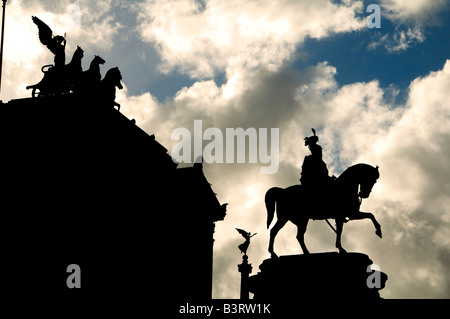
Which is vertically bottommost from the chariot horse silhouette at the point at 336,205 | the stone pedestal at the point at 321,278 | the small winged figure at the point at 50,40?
the stone pedestal at the point at 321,278

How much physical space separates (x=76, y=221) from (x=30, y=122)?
17.9 feet

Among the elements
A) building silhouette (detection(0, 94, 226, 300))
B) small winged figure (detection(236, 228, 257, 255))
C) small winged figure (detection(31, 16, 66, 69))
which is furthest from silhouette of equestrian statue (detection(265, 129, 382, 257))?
small winged figure (detection(31, 16, 66, 69))

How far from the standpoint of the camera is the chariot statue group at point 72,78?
30.6 m

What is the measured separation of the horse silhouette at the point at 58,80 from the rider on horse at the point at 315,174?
17.2 metres

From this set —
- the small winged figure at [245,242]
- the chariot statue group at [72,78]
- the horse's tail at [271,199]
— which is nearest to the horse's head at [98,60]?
the chariot statue group at [72,78]

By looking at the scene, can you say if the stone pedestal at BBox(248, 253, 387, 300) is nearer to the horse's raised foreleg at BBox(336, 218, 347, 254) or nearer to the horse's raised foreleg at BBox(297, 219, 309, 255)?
the horse's raised foreleg at BBox(336, 218, 347, 254)

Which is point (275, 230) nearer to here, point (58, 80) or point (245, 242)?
point (245, 242)

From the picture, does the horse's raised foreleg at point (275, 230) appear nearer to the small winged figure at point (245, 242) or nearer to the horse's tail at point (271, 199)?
the horse's tail at point (271, 199)

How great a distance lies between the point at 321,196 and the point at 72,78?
18003mm

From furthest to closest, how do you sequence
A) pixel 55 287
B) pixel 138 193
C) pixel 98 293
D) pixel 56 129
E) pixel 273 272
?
pixel 138 193
pixel 56 129
pixel 98 293
pixel 55 287
pixel 273 272

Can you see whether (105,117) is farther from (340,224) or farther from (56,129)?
(340,224)

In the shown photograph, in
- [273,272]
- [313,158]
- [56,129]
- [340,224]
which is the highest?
[56,129]

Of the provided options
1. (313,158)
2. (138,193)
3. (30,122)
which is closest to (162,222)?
(138,193)

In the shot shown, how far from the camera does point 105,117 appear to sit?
3109 cm
